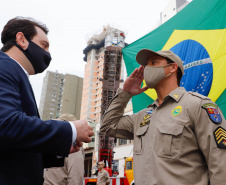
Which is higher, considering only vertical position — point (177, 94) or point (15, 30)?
point (15, 30)

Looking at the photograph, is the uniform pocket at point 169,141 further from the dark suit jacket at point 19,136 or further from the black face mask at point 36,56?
the black face mask at point 36,56

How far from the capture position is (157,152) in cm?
166

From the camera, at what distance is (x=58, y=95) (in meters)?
87.6

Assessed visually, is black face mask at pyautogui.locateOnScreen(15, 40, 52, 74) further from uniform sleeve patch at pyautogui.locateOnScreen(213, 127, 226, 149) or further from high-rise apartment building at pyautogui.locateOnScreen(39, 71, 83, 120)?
high-rise apartment building at pyautogui.locateOnScreen(39, 71, 83, 120)

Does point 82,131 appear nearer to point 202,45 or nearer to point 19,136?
point 19,136

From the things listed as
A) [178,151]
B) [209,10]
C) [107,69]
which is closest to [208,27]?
[209,10]

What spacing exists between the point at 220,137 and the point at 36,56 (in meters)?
1.36

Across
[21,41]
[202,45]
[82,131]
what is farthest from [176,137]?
[202,45]

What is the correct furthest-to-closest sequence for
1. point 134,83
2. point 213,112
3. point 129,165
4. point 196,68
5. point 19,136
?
point 129,165, point 196,68, point 134,83, point 213,112, point 19,136

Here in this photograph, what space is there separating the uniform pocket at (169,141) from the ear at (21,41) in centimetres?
117

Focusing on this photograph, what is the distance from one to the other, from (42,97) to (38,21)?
88.7m

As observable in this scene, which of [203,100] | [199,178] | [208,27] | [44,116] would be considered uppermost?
[44,116]

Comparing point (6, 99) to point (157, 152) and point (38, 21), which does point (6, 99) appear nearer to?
point (38, 21)

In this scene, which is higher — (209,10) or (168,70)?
(209,10)
